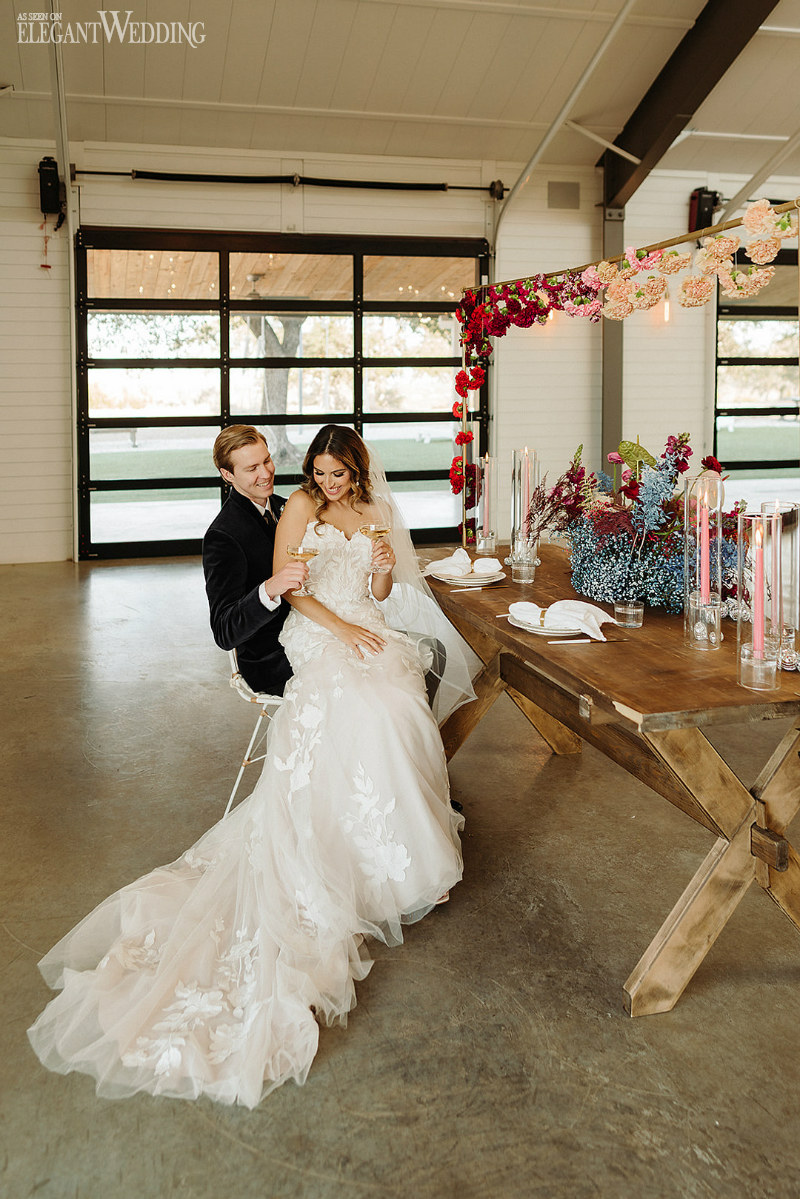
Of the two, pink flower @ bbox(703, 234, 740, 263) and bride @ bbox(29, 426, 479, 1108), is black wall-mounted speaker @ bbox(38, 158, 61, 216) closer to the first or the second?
bride @ bbox(29, 426, 479, 1108)

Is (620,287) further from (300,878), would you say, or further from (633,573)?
(300,878)

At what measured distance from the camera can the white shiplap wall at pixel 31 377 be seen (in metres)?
8.45

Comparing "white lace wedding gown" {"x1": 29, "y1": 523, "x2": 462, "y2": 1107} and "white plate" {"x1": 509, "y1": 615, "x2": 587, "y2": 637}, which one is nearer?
"white lace wedding gown" {"x1": 29, "y1": 523, "x2": 462, "y2": 1107}

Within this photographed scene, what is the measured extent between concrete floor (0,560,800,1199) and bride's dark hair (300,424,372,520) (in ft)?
3.83

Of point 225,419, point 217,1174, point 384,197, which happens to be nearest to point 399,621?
point 217,1174

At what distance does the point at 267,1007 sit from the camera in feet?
7.14

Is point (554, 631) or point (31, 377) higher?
point (31, 377)

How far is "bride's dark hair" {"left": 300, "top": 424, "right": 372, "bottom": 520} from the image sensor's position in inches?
125

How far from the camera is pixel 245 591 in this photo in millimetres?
3238

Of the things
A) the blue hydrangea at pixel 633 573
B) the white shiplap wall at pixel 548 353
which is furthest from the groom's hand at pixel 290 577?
the white shiplap wall at pixel 548 353

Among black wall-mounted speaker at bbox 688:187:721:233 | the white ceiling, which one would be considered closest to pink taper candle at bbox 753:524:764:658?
the white ceiling

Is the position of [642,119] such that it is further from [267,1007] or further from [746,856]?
[267,1007]

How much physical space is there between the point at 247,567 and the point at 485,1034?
162cm

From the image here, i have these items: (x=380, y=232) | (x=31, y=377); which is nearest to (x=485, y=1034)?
(x=31, y=377)
